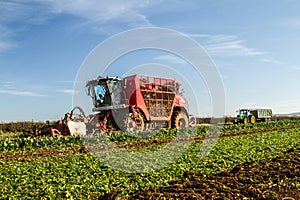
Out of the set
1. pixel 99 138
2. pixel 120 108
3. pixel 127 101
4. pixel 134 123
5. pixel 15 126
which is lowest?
pixel 99 138

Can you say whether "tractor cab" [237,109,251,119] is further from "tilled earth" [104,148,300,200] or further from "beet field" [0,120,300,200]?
"tilled earth" [104,148,300,200]

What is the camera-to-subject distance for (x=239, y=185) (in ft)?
24.4

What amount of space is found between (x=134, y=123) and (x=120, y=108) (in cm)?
109

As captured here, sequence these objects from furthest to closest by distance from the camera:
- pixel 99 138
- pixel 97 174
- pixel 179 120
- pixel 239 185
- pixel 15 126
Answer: pixel 15 126
pixel 179 120
pixel 99 138
pixel 97 174
pixel 239 185

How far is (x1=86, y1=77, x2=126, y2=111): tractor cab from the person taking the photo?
1933 centimetres

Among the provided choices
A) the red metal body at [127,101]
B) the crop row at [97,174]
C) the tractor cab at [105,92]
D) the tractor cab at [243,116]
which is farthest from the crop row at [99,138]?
the tractor cab at [243,116]

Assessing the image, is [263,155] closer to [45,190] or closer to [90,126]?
[45,190]

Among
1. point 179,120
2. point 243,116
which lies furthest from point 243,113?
point 179,120

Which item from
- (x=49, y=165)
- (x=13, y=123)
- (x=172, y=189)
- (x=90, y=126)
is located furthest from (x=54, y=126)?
(x=13, y=123)

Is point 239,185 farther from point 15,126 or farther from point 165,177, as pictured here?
point 15,126

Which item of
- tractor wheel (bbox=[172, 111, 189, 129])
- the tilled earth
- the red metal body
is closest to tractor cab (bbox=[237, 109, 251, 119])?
tractor wheel (bbox=[172, 111, 189, 129])

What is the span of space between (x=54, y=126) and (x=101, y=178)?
10726 millimetres

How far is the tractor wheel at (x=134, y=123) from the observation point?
762 inches

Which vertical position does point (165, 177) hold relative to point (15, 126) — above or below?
below
